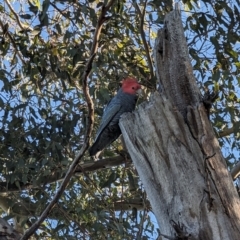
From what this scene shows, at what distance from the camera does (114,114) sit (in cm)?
340

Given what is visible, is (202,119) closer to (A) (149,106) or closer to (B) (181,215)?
(A) (149,106)

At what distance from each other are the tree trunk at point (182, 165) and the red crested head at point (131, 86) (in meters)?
1.21

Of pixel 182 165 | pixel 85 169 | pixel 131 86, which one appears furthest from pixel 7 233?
pixel 85 169

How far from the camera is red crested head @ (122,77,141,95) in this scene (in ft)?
11.7

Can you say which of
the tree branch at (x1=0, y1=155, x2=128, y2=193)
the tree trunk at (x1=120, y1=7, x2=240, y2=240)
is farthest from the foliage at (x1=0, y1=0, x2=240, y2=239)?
the tree trunk at (x1=120, y1=7, x2=240, y2=240)

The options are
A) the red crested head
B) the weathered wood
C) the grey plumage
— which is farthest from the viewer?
the red crested head

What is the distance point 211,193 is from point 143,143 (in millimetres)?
280

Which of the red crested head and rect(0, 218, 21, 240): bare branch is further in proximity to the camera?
the red crested head

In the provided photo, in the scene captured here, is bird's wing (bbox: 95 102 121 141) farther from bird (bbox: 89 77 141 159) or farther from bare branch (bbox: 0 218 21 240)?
bare branch (bbox: 0 218 21 240)

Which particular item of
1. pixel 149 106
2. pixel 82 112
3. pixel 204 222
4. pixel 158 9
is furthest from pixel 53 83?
pixel 204 222

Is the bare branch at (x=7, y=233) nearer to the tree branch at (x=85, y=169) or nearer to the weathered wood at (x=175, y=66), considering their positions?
the weathered wood at (x=175, y=66)

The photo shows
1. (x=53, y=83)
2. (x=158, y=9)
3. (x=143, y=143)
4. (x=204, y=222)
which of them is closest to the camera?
(x=204, y=222)

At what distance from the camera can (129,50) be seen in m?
4.19

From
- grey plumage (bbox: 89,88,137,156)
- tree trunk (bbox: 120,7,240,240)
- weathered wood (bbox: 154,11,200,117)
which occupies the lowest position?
tree trunk (bbox: 120,7,240,240)
